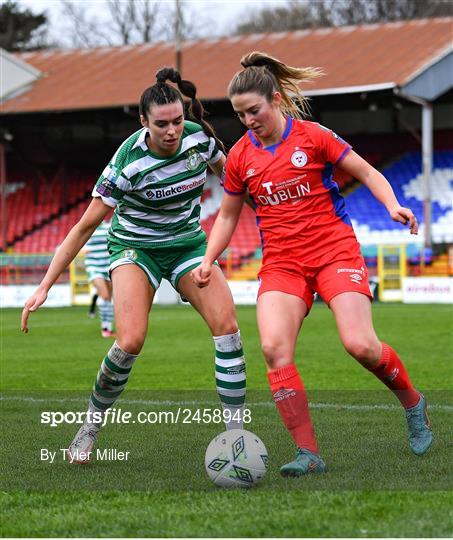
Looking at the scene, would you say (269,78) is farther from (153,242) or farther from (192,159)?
(153,242)

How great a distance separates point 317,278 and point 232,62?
2978 cm

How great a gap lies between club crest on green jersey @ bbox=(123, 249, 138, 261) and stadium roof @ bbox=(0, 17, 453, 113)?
24.0m

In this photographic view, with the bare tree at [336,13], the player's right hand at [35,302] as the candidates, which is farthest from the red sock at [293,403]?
the bare tree at [336,13]

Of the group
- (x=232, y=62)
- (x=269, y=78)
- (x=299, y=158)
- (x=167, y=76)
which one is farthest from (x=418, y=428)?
(x=232, y=62)

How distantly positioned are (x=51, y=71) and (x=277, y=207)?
1321 inches

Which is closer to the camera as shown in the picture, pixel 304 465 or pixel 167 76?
pixel 304 465

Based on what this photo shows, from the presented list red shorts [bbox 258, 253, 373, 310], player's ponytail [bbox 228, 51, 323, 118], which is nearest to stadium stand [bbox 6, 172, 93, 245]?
player's ponytail [bbox 228, 51, 323, 118]

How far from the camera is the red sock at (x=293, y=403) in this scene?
569cm

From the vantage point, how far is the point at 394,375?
6.07 m

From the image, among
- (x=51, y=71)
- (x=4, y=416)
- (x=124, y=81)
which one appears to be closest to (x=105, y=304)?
(x=4, y=416)

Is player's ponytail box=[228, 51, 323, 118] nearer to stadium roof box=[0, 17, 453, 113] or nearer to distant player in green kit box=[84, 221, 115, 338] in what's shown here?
distant player in green kit box=[84, 221, 115, 338]

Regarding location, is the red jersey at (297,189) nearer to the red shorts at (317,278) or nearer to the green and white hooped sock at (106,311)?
the red shorts at (317,278)

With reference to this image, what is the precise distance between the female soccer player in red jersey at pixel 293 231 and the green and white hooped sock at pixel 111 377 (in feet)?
2.44

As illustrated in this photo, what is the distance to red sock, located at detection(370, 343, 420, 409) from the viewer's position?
5969 millimetres
